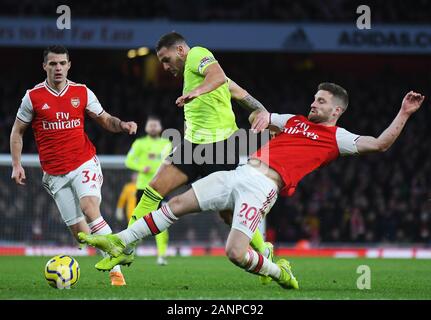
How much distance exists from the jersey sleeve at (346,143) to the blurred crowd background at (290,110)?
972cm

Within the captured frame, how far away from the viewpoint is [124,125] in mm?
8344

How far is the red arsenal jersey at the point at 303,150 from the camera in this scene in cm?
739

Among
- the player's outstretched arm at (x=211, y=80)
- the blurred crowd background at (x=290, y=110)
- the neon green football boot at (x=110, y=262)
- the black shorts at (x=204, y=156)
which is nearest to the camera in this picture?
the neon green football boot at (x=110, y=262)

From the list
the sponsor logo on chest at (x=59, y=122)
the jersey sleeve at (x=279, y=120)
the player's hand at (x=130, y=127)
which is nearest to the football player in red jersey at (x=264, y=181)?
the jersey sleeve at (x=279, y=120)

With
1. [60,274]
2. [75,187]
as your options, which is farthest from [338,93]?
[60,274]

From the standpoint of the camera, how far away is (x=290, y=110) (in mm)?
24656

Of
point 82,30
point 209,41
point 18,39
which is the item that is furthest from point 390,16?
point 18,39

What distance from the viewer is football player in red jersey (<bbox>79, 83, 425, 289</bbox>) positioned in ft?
23.5

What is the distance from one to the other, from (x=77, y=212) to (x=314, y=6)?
1651cm

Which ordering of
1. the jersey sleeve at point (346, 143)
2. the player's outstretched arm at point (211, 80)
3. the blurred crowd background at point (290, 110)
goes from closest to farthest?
the jersey sleeve at point (346, 143) < the player's outstretched arm at point (211, 80) < the blurred crowd background at point (290, 110)

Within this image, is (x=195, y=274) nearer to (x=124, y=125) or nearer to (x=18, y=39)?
(x=124, y=125)

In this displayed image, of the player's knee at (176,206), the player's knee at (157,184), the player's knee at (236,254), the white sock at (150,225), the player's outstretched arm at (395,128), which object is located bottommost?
the player's knee at (236,254)

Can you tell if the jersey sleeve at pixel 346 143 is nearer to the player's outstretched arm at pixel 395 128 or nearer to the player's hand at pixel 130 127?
the player's outstretched arm at pixel 395 128

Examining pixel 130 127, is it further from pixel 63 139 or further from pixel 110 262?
pixel 110 262
